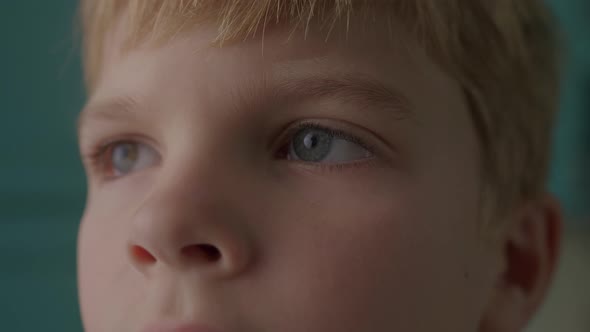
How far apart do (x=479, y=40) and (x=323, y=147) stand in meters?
0.17

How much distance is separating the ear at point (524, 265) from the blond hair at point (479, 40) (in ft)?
0.08

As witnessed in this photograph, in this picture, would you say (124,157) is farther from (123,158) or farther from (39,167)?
(39,167)

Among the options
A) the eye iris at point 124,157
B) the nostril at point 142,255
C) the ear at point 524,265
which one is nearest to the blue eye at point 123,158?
the eye iris at point 124,157

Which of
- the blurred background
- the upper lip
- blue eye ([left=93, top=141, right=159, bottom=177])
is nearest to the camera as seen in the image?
the upper lip

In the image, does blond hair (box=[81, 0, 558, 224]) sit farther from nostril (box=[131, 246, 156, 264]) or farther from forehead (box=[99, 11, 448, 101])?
nostril (box=[131, 246, 156, 264])

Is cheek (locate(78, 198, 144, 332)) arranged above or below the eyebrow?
below

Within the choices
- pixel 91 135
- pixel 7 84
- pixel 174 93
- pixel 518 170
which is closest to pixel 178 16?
pixel 174 93

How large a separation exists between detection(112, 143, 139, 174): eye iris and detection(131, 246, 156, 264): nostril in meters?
0.15

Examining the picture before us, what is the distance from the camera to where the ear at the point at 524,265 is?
0.60 meters

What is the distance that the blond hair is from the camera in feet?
1.60

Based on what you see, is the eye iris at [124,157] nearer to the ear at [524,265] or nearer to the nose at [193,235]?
the nose at [193,235]

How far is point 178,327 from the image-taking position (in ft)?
1.42

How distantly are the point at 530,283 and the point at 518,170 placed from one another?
106 millimetres

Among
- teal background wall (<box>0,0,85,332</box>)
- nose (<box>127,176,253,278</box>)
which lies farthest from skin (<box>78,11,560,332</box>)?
teal background wall (<box>0,0,85,332</box>)
